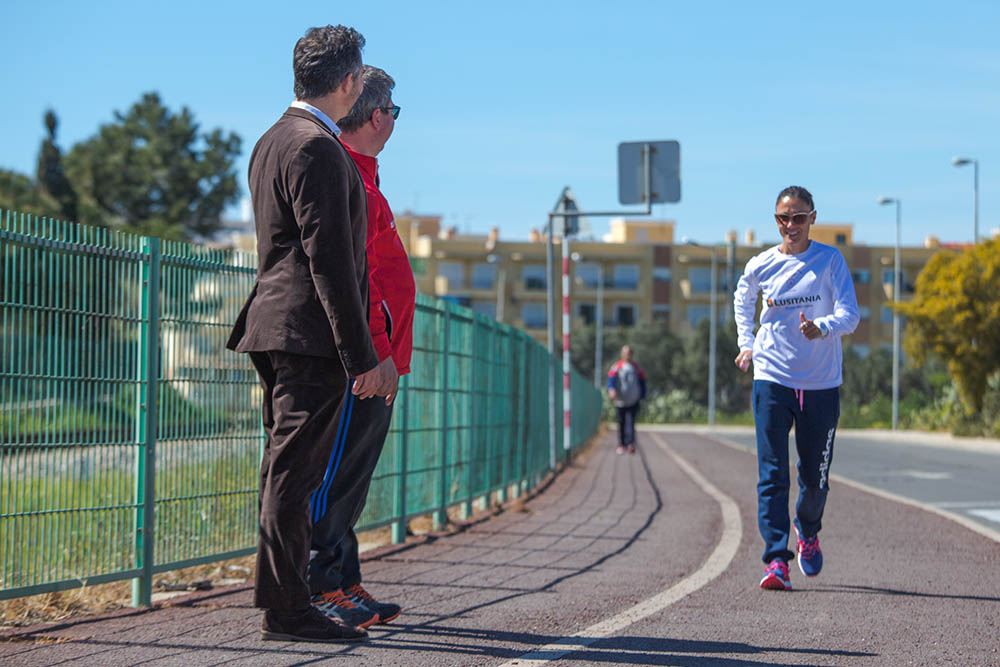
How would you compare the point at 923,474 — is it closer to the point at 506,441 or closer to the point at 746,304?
the point at 506,441

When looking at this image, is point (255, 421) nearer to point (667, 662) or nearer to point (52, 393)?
point (52, 393)

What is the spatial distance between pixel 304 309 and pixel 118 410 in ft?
5.80

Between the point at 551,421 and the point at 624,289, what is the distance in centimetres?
7461

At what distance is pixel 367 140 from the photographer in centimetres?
467

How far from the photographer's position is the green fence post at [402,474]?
27.4 ft

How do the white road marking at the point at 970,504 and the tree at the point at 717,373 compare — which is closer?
the white road marking at the point at 970,504

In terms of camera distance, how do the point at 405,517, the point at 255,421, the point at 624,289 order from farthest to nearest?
the point at 624,289 < the point at 405,517 < the point at 255,421

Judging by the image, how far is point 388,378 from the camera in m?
4.26

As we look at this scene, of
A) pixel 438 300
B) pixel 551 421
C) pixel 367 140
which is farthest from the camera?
pixel 551 421

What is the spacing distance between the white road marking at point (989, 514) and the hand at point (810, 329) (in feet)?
16.8

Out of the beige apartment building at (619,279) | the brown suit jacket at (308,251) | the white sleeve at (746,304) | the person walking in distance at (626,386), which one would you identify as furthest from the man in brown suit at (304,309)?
the beige apartment building at (619,279)

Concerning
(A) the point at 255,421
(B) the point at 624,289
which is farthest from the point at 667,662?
(B) the point at 624,289

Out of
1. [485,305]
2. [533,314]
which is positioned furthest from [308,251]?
[485,305]

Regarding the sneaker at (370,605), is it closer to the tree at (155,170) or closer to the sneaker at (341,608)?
the sneaker at (341,608)
